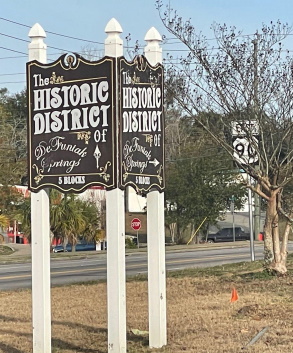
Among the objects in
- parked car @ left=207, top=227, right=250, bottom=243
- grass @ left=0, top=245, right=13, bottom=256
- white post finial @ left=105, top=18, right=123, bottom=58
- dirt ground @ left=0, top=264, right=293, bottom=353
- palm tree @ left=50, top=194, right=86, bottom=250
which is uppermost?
white post finial @ left=105, top=18, right=123, bottom=58

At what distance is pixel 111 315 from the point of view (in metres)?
8.39

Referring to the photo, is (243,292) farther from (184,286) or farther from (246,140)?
(246,140)

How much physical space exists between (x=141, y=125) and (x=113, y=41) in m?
1.11

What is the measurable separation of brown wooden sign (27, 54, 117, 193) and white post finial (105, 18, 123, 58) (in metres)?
0.10

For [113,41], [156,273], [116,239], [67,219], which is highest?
[113,41]

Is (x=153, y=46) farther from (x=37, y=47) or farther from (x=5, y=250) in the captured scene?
(x=5, y=250)

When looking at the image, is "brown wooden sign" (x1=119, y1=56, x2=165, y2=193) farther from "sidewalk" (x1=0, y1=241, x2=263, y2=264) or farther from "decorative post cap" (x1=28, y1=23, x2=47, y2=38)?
"sidewalk" (x1=0, y1=241, x2=263, y2=264)

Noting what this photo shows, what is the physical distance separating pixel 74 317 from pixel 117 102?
488 centimetres

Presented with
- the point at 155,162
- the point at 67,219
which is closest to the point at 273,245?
the point at 155,162

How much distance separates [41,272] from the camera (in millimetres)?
8758

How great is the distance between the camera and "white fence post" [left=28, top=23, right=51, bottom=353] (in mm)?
8695

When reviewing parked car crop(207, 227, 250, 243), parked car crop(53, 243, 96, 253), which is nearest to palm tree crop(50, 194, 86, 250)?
parked car crop(53, 243, 96, 253)

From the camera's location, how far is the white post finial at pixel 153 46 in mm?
9602

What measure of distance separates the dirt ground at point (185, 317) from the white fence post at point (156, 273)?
209 mm
